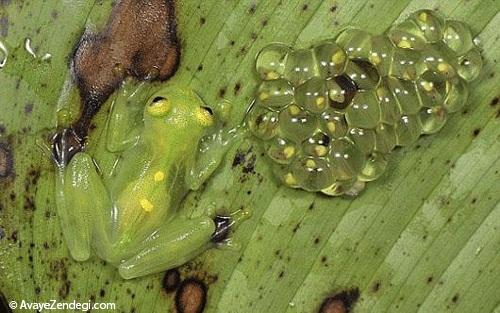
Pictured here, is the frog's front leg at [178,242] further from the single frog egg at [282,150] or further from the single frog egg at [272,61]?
the single frog egg at [272,61]

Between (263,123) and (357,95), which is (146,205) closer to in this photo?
(263,123)

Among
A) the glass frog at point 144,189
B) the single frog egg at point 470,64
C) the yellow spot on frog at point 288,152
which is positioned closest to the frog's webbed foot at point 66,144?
the glass frog at point 144,189

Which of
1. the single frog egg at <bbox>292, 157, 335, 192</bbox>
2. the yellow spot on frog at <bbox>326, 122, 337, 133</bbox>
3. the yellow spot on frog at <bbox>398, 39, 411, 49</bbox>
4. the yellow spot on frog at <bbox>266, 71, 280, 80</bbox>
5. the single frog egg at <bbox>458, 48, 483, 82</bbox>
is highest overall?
the single frog egg at <bbox>458, 48, 483, 82</bbox>

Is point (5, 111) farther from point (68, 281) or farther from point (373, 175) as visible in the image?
point (373, 175)

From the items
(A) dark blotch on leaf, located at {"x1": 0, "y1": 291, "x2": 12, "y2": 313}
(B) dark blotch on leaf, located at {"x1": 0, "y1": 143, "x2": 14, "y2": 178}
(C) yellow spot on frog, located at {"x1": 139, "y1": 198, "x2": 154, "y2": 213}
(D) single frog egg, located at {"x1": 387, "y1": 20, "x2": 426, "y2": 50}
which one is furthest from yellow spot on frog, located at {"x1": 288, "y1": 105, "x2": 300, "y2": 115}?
(A) dark blotch on leaf, located at {"x1": 0, "y1": 291, "x2": 12, "y2": 313}

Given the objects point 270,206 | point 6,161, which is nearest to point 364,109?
point 270,206

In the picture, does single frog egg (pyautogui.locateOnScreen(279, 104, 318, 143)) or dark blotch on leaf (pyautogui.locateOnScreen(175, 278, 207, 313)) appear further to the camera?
dark blotch on leaf (pyautogui.locateOnScreen(175, 278, 207, 313))

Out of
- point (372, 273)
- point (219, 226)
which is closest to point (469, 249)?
point (372, 273)

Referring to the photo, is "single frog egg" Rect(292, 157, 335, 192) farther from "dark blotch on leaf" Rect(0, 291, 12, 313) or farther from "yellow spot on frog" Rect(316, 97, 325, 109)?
"dark blotch on leaf" Rect(0, 291, 12, 313)
